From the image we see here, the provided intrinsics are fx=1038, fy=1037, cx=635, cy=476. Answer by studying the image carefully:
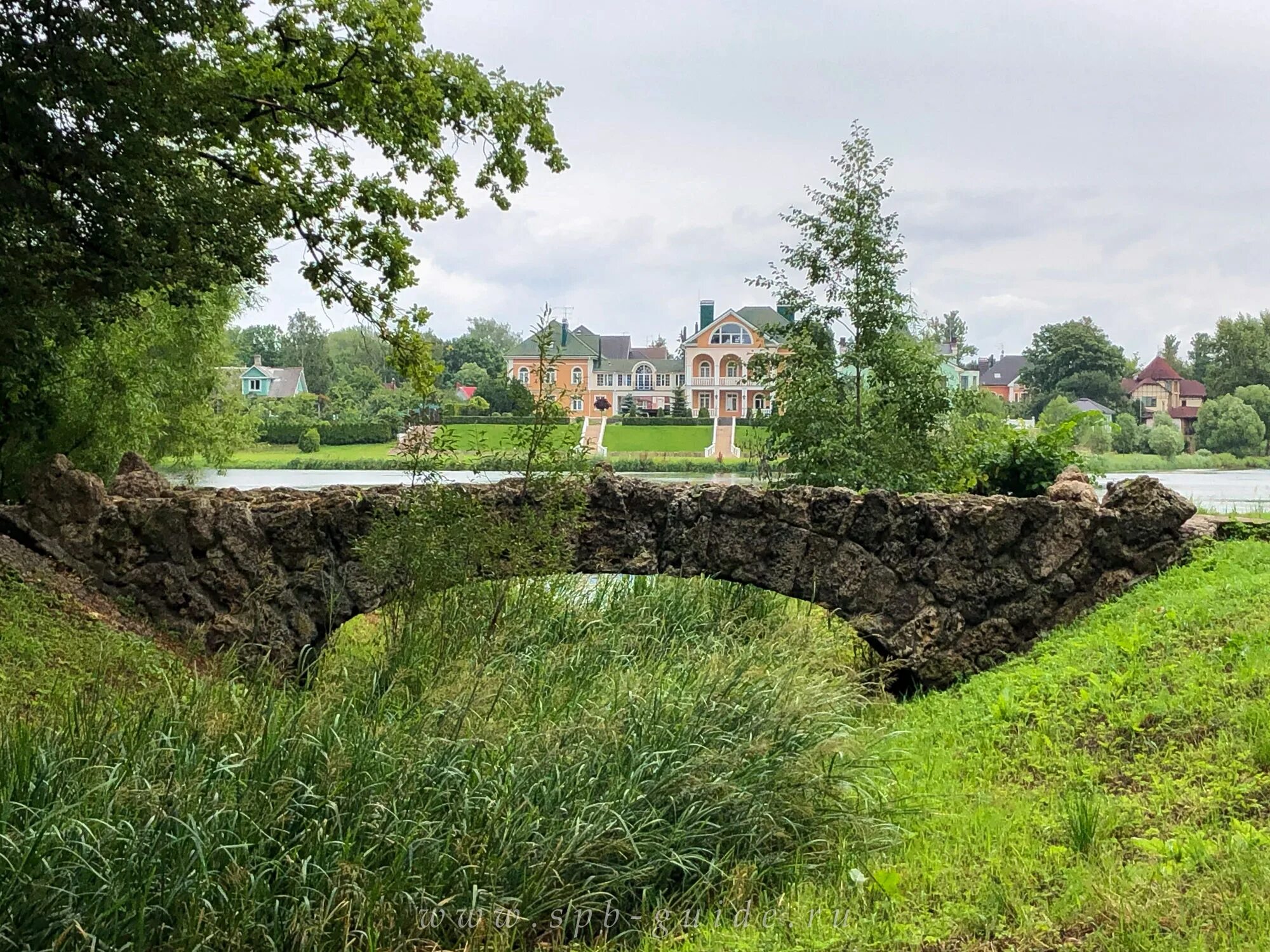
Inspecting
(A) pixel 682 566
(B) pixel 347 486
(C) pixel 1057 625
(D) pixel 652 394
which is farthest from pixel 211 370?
(C) pixel 1057 625

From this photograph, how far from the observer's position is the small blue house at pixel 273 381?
67.2 ft

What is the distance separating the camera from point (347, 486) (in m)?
7.31

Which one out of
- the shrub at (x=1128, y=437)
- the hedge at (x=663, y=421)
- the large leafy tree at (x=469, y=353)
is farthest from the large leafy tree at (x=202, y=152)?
the large leafy tree at (x=469, y=353)

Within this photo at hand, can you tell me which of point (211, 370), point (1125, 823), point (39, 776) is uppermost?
point (211, 370)

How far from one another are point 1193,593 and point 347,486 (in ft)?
18.9

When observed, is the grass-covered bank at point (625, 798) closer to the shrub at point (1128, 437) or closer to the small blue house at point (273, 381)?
the shrub at point (1128, 437)

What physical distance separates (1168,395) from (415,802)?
36.8ft

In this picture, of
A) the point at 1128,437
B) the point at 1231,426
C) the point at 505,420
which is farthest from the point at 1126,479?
the point at 505,420

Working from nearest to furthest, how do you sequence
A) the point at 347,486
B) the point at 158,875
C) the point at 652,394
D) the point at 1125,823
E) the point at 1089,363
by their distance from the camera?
the point at 158,875 → the point at 1125,823 → the point at 347,486 → the point at 1089,363 → the point at 652,394

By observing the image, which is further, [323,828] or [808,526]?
[808,526]

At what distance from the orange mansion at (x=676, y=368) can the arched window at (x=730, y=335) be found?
0.01 meters

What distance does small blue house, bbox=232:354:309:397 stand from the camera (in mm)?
20484

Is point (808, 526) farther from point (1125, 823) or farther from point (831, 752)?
point (1125, 823)

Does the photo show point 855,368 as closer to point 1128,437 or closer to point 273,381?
point 1128,437
